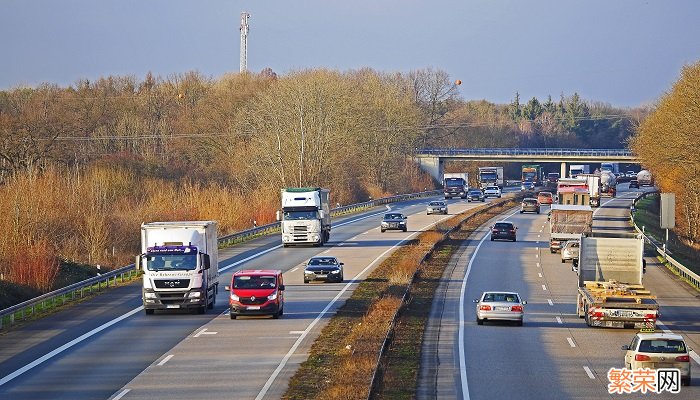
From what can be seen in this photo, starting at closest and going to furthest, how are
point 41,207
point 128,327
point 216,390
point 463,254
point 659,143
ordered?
point 216,390 < point 128,327 < point 41,207 < point 463,254 < point 659,143

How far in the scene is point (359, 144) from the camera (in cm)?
11869

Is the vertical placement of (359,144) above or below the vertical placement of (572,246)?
above

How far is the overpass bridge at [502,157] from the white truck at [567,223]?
3300 inches

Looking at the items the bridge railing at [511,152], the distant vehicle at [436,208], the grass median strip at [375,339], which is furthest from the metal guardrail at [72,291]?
the bridge railing at [511,152]

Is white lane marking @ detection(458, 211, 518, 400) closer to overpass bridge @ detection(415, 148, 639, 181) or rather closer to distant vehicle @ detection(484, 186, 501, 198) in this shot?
distant vehicle @ detection(484, 186, 501, 198)

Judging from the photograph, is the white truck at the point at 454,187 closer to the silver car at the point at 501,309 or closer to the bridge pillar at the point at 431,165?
the bridge pillar at the point at 431,165

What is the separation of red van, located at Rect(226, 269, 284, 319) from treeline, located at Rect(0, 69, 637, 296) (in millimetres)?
11710

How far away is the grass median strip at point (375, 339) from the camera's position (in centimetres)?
2328

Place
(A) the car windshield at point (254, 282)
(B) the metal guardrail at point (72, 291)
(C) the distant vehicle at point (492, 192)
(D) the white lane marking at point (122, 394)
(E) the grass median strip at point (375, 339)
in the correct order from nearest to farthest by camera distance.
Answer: (D) the white lane marking at point (122, 394) < (E) the grass median strip at point (375, 339) < (B) the metal guardrail at point (72, 291) < (A) the car windshield at point (254, 282) < (C) the distant vehicle at point (492, 192)

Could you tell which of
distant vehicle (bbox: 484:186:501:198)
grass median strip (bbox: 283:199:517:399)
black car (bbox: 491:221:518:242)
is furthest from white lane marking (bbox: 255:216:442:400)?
distant vehicle (bbox: 484:186:501:198)

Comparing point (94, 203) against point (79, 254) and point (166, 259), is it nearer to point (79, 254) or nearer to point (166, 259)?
point (79, 254)

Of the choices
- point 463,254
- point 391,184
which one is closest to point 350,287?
point 463,254

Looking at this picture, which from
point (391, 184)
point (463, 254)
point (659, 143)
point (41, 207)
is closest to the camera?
point (41, 207)

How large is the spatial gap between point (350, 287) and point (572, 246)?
62.2 ft
